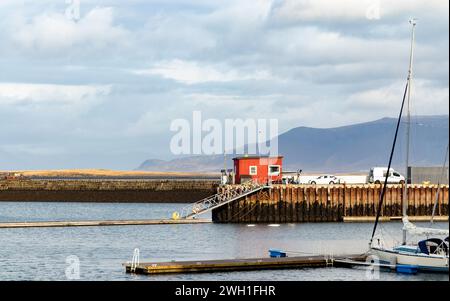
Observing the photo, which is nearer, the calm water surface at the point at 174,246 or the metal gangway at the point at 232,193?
the calm water surface at the point at 174,246

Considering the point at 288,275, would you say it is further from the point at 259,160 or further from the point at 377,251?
the point at 259,160

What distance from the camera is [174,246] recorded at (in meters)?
78.7

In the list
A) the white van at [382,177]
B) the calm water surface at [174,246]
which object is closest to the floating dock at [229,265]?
the calm water surface at [174,246]

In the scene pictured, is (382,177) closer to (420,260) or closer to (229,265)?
(420,260)

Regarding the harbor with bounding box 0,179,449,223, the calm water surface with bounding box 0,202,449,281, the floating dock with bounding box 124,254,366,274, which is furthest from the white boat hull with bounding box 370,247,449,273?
the harbor with bounding box 0,179,449,223

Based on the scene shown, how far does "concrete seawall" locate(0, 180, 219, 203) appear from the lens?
543 ft

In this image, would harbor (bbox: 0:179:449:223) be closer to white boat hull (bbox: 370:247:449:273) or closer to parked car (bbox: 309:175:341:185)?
parked car (bbox: 309:175:341:185)

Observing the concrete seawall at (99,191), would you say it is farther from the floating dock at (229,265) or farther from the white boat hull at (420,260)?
the white boat hull at (420,260)

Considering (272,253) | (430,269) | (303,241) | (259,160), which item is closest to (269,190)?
(259,160)

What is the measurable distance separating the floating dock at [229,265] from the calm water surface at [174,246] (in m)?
0.88

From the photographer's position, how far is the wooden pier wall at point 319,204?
99.1 meters

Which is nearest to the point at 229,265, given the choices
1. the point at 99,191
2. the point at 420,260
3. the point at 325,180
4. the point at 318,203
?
the point at 420,260

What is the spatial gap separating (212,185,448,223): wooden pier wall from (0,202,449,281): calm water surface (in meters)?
2.34

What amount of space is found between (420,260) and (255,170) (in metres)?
43.8
